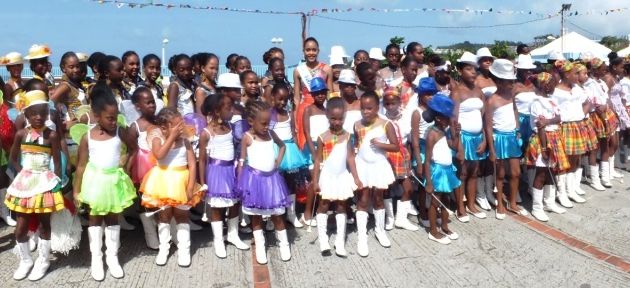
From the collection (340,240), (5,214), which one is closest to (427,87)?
(340,240)

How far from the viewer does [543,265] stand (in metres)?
4.60

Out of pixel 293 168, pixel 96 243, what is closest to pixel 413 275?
pixel 293 168

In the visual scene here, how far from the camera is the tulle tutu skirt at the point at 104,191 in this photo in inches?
166

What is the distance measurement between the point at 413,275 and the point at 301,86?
9.41 ft

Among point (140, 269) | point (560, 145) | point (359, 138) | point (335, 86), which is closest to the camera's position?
point (140, 269)

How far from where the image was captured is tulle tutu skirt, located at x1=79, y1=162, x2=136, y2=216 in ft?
13.8

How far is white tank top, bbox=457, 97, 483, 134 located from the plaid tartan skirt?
2.60ft

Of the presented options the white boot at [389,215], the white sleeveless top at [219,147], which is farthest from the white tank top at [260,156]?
the white boot at [389,215]

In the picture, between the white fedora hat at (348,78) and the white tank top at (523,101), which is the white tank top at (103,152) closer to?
the white fedora hat at (348,78)

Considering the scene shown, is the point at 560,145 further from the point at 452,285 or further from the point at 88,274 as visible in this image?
the point at 88,274

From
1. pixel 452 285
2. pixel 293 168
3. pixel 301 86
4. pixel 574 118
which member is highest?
pixel 301 86

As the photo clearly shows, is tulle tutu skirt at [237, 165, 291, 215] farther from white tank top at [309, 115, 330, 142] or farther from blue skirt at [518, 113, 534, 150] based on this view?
blue skirt at [518, 113, 534, 150]

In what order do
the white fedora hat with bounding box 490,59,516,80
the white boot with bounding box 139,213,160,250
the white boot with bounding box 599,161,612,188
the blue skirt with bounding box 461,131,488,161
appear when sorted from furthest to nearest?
the white boot with bounding box 599,161,612,188
the blue skirt with bounding box 461,131,488,161
the white fedora hat with bounding box 490,59,516,80
the white boot with bounding box 139,213,160,250

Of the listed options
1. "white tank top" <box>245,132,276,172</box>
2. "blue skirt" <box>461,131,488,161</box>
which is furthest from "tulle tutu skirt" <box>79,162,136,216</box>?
"blue skirt" <box>461,131,488,161</box>
